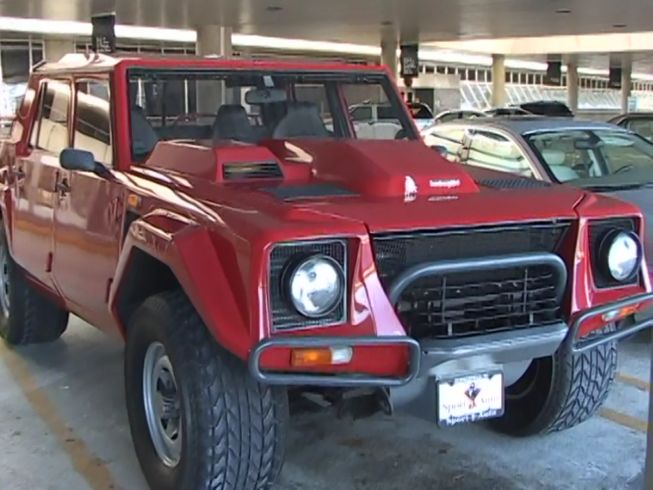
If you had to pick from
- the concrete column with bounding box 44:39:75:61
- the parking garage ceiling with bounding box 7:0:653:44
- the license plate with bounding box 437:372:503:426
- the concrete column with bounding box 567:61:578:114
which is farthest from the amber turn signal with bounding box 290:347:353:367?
the concrete column with bounding box 567:61:578:114

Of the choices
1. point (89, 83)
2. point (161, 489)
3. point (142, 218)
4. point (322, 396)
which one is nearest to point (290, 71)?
point (89, 83)

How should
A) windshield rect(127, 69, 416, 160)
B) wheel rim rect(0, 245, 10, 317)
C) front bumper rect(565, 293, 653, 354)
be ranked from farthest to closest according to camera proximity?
wheel rim rect(0, 245, 10, 317) → windshield rect(127, 69, 416, 160) → front bumper rect(565, 293, 653, 354)

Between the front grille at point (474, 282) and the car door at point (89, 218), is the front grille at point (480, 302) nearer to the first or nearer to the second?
the front grille at point (474, 282)

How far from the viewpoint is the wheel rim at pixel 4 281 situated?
608 cm

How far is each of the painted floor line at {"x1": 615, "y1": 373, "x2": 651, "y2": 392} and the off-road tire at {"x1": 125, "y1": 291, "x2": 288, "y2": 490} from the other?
2.86 m

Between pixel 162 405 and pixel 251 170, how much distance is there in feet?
3.64

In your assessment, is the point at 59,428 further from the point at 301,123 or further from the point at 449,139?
the point at 449,139

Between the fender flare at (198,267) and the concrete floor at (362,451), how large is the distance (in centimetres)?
119

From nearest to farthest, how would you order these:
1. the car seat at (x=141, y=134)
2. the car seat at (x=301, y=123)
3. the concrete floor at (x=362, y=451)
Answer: the concrete floor at (x=362, y=451) < the car seat at (x=141, y=134) < the car seat at (x=301, y=123)

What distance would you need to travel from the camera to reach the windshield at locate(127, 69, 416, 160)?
15.1 feet

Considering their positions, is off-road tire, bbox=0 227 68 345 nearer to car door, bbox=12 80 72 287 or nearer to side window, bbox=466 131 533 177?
car door, bbox=12 80 72 287

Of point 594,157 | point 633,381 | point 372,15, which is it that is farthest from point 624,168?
point 372,15

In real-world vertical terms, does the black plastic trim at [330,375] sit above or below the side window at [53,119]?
below

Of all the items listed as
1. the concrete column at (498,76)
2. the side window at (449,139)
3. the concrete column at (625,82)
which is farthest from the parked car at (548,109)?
the concrete column at (625,82)
